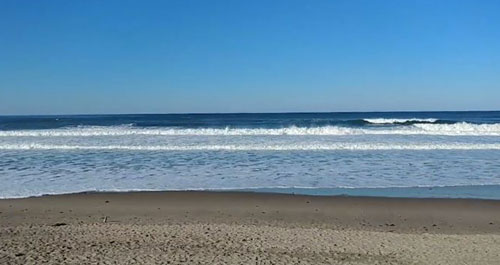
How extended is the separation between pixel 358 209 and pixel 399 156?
393 inches

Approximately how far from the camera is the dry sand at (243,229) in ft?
20.1

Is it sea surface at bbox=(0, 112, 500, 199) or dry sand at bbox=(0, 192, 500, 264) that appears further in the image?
sea surface at bbox=(0, 112, 500, 199)

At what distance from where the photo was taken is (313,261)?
19.6 feet

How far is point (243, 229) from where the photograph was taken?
758 cm

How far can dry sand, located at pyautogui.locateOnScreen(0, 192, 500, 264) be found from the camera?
6121mm

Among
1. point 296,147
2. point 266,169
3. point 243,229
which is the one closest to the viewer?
point 243,229

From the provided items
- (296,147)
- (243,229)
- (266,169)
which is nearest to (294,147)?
(296,147)

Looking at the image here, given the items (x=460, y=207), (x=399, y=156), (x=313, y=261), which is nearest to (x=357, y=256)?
(x=313, y=261)

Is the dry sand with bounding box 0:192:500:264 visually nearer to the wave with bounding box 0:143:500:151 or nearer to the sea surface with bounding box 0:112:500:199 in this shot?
the sea surface with bounding box 0:112:500:199

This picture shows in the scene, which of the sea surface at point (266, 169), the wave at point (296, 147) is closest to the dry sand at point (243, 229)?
the sea surface at point (266, 169)

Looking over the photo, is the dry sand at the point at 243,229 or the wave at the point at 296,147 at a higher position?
the wave at the point at 296,147

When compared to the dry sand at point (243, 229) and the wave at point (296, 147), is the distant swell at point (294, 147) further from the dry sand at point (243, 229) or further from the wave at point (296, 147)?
the dry sand at point (243, 229)

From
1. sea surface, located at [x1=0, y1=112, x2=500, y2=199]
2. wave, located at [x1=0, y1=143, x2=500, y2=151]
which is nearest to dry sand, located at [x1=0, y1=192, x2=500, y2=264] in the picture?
sea surface, located at [x1=0, y1=112, x2=500, y2=199]

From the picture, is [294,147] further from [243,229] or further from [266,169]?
[243,229]
